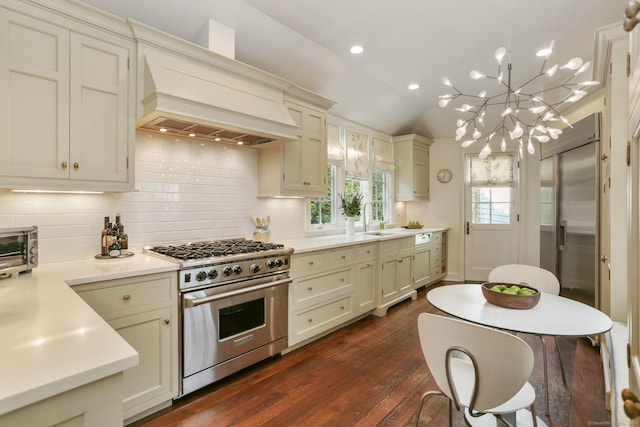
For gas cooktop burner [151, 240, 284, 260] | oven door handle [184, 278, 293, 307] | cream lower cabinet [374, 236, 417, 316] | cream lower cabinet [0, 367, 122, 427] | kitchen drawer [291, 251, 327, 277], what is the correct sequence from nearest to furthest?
cream lower cabinet [0, 367, 122, 427], oven door handle [184, 278, 293, 307], gas cooktop burner [151, 240, 284, 260], kitchen drawer [291, 251, 327, 277], cream lower cabinet [374, 236, 417, 316]

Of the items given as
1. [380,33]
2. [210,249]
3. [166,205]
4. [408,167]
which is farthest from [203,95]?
[408,167]

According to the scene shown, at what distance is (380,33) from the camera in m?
3.11

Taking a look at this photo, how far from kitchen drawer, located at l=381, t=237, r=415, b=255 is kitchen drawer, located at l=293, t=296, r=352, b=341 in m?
0.87

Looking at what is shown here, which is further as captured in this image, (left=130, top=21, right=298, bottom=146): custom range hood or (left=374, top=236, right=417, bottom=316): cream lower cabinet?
(left=374, top=236, right=417, bottom=316): cream lower cabinet

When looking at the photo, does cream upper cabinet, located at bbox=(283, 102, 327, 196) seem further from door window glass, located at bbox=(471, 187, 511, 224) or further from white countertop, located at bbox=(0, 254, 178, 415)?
door window glass, located at bbox=(471, 187, 511, 224)

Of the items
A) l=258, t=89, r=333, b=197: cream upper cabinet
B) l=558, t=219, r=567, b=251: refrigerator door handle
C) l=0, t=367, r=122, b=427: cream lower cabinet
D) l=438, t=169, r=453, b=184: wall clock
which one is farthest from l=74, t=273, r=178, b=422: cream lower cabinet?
l=438, t=169, r=453, b=184: wall clock

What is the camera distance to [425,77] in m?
4.19

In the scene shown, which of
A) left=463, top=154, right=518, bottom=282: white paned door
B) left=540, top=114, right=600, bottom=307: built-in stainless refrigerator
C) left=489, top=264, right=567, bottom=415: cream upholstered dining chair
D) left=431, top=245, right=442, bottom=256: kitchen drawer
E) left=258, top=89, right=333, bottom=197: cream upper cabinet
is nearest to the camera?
left=489, top=264, right=567, bottom=415: cream upholstered dining chair

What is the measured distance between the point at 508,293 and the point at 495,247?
4.22 m

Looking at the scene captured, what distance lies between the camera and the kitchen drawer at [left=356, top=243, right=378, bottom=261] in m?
3.70

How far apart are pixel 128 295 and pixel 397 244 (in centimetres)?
325

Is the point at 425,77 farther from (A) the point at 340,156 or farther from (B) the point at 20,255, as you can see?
(B) the point at 20,255

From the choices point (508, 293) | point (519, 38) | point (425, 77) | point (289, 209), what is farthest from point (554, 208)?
point (289, 209)

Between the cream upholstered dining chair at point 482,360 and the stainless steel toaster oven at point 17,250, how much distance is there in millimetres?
2122
